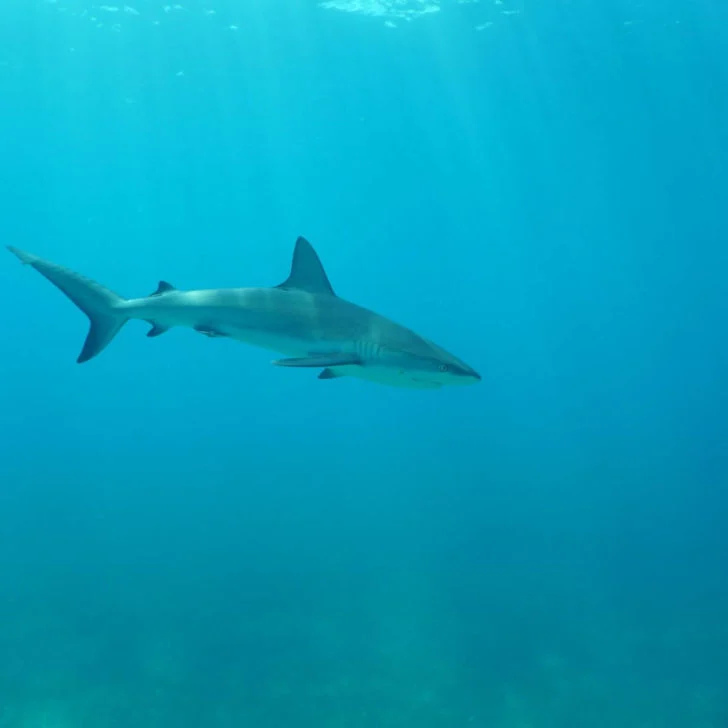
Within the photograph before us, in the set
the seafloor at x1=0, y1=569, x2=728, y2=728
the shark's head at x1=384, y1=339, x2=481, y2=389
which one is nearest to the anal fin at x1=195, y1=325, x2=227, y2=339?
the shark's head at x1=384, y1=339, x2=481, y2=389

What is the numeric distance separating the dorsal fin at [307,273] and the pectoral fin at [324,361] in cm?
93

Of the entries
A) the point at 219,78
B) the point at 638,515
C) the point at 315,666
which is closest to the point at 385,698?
the point at 315,666

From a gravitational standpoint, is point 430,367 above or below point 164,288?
below

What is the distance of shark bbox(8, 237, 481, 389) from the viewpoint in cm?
548

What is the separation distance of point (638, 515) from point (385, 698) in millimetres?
16479

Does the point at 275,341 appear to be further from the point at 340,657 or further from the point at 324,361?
the point at 340,657

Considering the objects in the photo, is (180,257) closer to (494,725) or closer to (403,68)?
(403,68)

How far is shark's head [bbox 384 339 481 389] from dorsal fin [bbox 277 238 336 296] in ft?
4.02

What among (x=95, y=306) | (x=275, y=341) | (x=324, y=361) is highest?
(x=95, y=306)

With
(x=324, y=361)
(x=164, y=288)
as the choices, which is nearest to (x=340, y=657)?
(x=164, y=288)

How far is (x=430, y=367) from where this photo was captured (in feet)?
17.6

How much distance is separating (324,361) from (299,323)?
668mm

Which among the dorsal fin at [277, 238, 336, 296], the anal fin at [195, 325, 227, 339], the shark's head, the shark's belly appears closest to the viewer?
the shark's head

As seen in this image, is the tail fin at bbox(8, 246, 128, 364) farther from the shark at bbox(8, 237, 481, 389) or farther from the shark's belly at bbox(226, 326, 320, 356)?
the shark's belly at bbox(226, 326, 320, 356)
